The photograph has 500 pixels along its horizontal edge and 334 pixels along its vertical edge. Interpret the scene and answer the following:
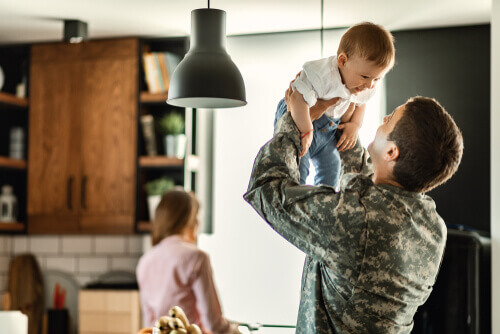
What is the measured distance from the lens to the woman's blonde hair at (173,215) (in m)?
3.20

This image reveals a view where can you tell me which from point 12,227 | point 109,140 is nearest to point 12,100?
point 109,140

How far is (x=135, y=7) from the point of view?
3.88 meters

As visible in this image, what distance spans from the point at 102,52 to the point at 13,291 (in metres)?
1.77

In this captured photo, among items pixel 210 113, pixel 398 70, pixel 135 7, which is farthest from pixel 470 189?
pixel 135 7

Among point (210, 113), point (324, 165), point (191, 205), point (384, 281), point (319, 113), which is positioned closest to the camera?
point (384, 281)

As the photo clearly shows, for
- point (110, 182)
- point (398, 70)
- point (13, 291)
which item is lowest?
point (13, 291)

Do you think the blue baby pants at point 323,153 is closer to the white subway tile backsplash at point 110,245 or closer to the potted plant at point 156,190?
the potted plant at point 156,190

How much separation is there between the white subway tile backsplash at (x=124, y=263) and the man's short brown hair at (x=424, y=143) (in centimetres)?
343

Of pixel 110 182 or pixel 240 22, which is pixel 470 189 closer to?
pixel 240 22

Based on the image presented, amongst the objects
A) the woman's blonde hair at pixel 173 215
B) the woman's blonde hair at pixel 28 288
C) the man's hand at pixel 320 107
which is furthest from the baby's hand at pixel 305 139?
the woman's blonde hair at pixel 28 288

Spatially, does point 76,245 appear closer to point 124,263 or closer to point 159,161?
point 124,263

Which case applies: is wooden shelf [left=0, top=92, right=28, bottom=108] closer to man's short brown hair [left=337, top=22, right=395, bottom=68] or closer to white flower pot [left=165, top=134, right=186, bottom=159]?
white flower pot [left=165, top=134, right=186, bottom=159]

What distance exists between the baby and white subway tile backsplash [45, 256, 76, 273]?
340 cm

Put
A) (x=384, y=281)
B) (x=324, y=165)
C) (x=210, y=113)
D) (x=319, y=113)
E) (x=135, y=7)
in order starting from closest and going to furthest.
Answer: (x=384, y=281), (x=319, y=113), (x=324, y=165), (x=135, y=7), (x=210, y=113)
